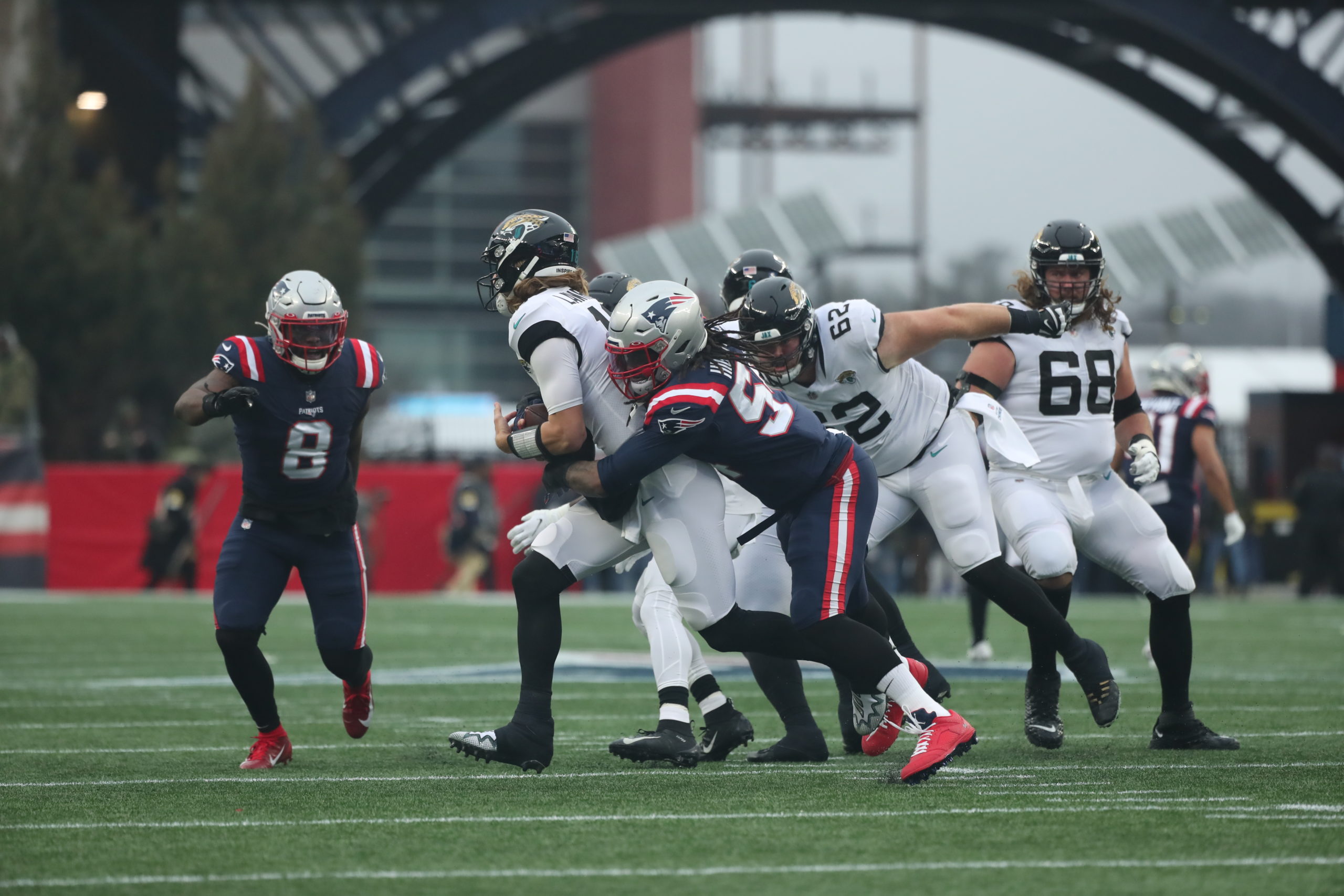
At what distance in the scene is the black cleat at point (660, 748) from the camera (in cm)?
607

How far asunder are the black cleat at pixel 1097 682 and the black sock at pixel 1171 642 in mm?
239

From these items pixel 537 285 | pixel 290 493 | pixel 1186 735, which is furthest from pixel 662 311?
pixel 1186 735

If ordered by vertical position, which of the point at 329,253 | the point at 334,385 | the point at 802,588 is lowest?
the point at 802,588

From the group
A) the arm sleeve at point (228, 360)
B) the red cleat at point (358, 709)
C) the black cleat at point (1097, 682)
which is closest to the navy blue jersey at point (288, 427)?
the arm sleeve at point (228, 360)

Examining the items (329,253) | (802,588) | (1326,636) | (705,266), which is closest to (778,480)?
(802,588)

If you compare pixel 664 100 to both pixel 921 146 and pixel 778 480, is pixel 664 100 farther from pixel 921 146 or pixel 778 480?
pixel 778 480

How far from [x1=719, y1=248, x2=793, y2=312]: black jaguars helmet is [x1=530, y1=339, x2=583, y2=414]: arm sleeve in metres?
1.18

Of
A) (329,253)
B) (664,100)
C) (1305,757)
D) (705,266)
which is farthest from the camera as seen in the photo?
(664,100)

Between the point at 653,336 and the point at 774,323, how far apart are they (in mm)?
554

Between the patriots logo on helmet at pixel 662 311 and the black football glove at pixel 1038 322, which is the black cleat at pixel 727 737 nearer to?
the patriots logo on helmet at pixel 662 311

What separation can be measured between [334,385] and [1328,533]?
55.6ft

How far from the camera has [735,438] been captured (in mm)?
5789

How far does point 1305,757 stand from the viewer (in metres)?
6.24

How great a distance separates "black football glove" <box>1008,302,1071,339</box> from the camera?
21.1ft
